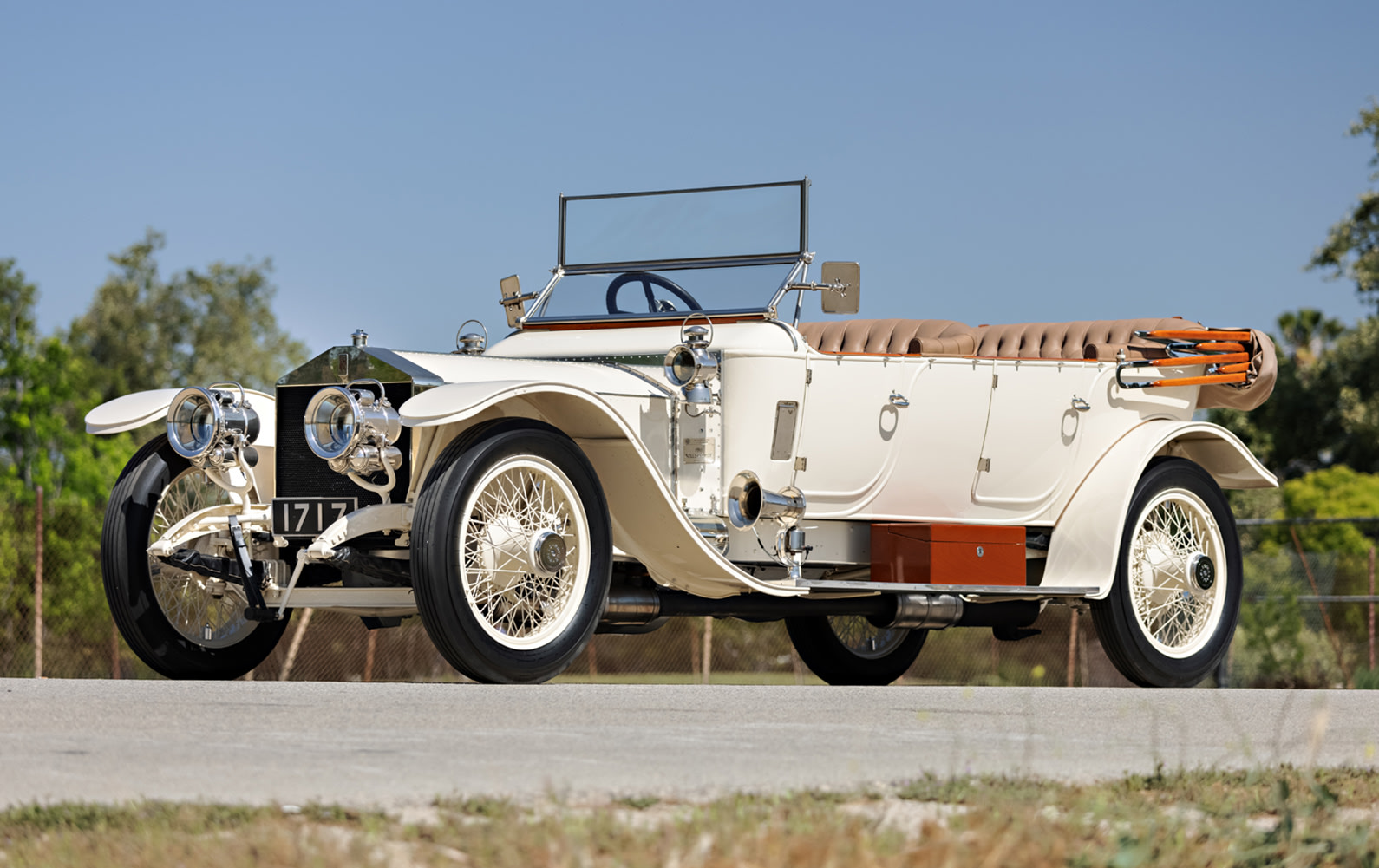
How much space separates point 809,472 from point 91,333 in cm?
4647

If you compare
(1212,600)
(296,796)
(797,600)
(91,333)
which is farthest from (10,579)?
(91,333)

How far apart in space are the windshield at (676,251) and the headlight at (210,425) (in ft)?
7.51

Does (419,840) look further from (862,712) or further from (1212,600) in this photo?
(1212,600)

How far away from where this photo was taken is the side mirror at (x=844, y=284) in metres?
8.93

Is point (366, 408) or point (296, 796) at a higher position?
point (366, 408)

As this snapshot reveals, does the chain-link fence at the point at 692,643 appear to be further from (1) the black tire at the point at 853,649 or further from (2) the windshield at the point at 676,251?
(2) the windshield at the point at 676,251

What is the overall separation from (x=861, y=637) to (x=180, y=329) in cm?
4481

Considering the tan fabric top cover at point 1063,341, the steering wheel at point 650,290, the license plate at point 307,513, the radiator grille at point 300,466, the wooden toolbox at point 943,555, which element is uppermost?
the steering wheel at point 650,290

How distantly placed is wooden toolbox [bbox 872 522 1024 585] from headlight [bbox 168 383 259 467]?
305 cm

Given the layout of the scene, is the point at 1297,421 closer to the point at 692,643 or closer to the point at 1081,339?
the point at 692,643

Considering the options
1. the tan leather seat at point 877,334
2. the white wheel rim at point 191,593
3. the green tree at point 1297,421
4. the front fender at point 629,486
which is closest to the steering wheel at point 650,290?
the tan leather seat at point 877,334

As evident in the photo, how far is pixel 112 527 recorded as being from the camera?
7.45m

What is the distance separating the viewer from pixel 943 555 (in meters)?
8.60

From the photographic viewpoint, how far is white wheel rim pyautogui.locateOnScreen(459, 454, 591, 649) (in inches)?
263
